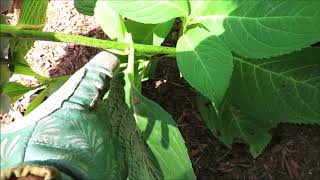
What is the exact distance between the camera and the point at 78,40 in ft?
4.06

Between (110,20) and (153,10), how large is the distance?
0.17 m

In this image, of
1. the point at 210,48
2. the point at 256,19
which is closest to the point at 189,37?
the point at 210,48

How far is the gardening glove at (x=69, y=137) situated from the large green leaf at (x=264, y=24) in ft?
0.97

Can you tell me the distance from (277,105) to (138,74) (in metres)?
0.42

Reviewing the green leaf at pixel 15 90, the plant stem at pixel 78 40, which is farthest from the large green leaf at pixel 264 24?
the green leaf at pixel 15 90

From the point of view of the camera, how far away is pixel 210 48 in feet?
4.51

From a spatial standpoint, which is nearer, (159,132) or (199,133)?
(159,132)

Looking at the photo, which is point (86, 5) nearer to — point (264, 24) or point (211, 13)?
point (211, 13)

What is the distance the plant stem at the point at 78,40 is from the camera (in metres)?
1.12

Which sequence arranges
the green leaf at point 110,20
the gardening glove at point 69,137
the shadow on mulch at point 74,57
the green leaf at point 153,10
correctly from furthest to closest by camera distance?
the shadow on mulch at point 74,57 → the green leaf at point 110,20 → the green leaf at point 153,10 → the gardening glove at point 69,137

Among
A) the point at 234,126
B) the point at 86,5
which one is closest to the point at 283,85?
the point at 234,126

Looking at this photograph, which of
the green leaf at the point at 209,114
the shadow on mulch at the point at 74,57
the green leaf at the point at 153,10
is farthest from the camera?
the shadow on mulch at the point at 74,57

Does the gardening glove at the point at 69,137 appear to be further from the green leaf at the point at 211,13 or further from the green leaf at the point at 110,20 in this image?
the green leaf at the point at 211,13

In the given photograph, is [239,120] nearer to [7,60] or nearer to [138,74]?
[138,74]
